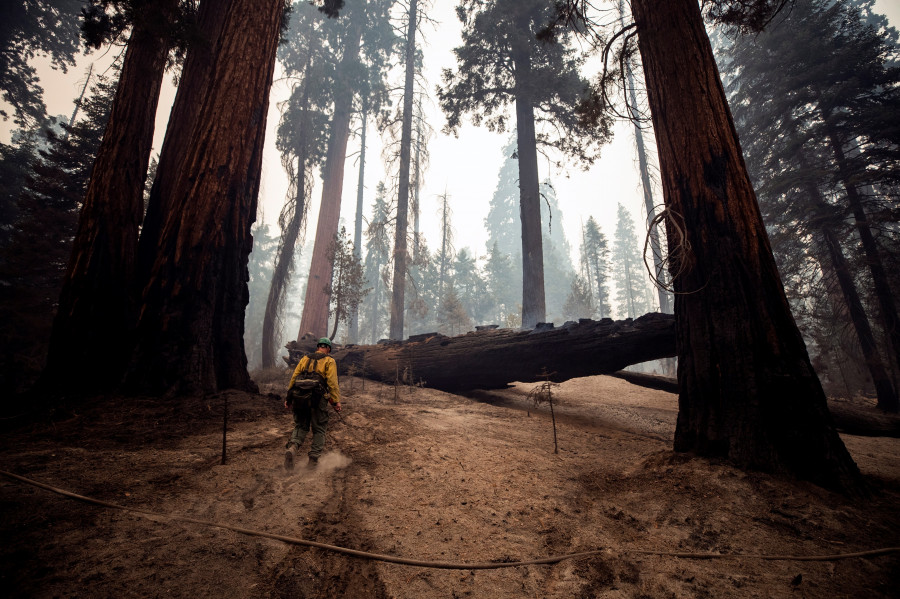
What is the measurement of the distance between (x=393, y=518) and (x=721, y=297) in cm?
362

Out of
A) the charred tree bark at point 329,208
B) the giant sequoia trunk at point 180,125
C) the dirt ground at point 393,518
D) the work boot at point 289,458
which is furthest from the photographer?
the charred tree bark at point 329,208

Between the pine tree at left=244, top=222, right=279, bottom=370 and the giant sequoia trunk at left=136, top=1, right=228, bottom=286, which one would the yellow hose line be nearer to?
the giant sequoia trunk at left=136, top=1, right=228, bottom=286

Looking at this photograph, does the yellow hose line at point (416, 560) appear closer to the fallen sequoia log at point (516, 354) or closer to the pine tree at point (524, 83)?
the fallen sequoia log at point (516, 354)

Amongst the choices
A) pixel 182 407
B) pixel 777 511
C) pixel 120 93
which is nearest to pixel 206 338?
pixel 182 407

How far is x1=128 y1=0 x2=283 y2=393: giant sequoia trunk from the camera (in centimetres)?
420

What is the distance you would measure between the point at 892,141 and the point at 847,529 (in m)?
14.1

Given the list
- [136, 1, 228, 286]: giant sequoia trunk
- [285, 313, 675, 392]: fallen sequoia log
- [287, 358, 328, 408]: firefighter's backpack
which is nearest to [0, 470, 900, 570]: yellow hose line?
[287, 358, 328, 408]: firefighter's backpack

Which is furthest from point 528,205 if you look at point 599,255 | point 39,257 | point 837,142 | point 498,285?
point 599,255

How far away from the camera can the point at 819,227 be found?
1084 cm

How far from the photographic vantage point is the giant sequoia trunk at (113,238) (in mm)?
4059

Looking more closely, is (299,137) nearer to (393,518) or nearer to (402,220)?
(402,220)

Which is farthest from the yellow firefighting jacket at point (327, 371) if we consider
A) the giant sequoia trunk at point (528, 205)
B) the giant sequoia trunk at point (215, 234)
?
the giant sequoia trunk at point (528, 205)

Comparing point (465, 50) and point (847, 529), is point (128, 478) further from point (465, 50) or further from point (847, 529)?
point (465, 50)

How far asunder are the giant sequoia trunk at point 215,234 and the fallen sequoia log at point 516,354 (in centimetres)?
389
